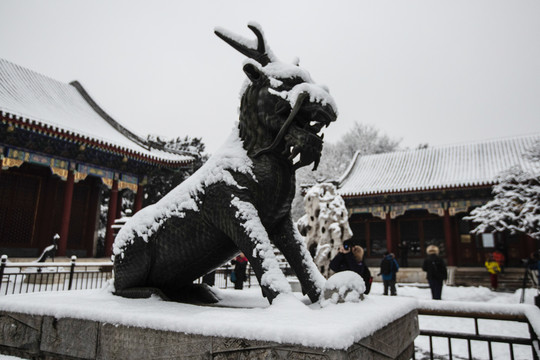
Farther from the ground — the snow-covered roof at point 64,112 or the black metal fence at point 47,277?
the snow-covered roof at point 64,112

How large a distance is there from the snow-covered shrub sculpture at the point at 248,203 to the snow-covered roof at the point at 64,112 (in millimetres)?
9438

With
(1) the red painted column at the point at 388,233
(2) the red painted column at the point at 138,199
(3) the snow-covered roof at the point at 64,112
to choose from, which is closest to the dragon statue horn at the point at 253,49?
(3) the snow-covered roof at the point at 64,112

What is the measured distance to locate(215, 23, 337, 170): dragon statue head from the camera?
1.76 meters

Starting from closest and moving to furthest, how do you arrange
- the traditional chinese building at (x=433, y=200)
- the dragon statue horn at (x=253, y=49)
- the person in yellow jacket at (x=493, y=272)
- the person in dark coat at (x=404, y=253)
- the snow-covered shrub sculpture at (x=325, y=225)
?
the dragon statue horn at (x=253, y=49) < the snow-covered shrub sculpture at (x=325, y=225) < the person in yellow jacket at (x=493, y=272) < the traditional chinese building at (x=433, y=200) < the person in dark coat at (x=404, y=253)

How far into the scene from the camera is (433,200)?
16.2 meters

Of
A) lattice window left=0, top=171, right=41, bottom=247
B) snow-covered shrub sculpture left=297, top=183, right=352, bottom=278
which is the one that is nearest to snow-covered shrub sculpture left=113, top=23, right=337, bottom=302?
snow-covered shrub sculpture left=297, top=183, right=352, bottom=278

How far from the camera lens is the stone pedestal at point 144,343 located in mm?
1242

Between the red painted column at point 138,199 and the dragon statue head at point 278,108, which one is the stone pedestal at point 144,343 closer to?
the dragon statue head at point 278,108

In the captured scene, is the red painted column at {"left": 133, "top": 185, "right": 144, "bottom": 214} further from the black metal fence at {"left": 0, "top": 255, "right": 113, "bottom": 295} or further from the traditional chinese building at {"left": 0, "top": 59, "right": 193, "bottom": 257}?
the black metal fence at {"left": 0, "top": 255, "right": 113, "bottom": 295}

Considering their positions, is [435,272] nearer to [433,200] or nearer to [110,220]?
[433,200]

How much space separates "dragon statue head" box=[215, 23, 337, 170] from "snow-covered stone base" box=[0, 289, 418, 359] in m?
0.72

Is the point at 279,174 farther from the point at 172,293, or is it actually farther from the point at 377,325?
the point at 172,293

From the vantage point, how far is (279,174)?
1.92 metres

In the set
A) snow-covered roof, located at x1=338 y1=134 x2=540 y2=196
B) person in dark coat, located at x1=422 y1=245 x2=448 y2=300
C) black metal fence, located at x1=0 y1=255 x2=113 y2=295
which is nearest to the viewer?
black metal fence, located at x1=0 y1=255 x2=113 y2=295
